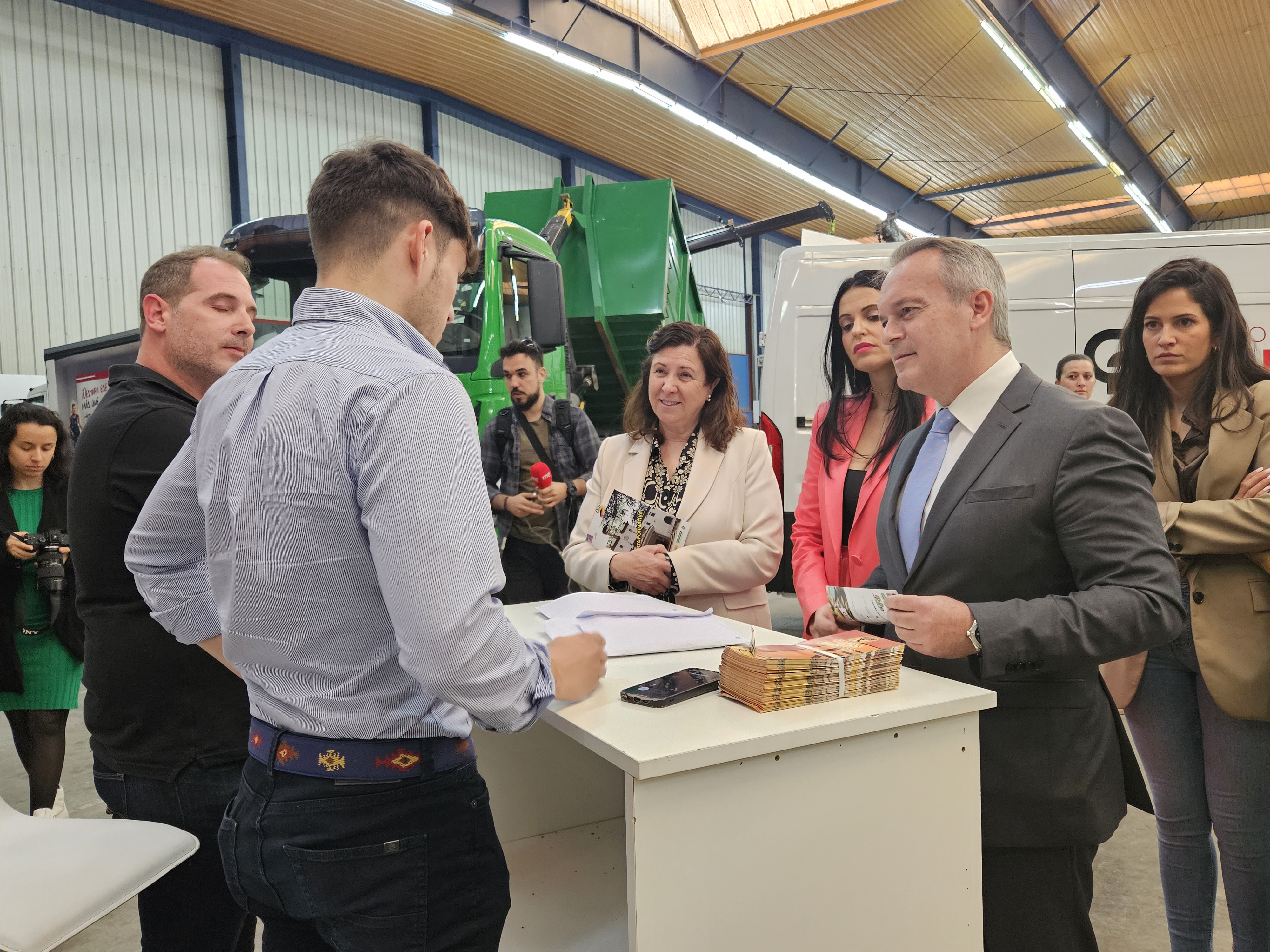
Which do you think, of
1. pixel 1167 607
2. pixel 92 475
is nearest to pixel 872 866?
pixel 1167 607

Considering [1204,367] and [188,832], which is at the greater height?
[1204,367]

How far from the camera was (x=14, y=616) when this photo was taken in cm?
317

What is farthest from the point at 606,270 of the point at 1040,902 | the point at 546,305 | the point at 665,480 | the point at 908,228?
the point at 908,228

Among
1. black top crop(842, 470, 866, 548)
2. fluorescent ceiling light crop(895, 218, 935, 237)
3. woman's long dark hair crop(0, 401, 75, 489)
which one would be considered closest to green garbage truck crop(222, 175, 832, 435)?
woman's long dark hair crop(0, 401, 75, 489)

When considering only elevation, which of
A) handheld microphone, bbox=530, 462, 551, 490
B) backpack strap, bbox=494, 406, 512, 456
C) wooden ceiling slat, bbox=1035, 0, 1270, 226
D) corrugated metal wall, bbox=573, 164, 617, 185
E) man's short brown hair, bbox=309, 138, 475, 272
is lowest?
handheld microphone, bbox=530, 462, 551, 490

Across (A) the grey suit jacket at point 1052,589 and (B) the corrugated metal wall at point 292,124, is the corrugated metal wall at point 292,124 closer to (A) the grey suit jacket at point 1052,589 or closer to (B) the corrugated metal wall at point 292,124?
(B) the corrugated metal wall at point 292,124

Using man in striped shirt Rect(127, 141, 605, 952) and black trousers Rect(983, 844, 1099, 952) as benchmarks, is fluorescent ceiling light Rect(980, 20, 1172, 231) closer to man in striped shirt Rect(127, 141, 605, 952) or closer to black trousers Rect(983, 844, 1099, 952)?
black trousers Rect(983, 844, 1099, 952)

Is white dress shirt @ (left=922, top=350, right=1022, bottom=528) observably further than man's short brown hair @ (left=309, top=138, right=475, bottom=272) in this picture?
Yes

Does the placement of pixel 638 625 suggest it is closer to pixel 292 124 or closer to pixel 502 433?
pixel 502 433

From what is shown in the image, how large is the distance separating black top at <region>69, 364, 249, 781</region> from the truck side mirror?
2930mm

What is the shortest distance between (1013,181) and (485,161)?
898cm

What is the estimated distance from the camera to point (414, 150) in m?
1.21

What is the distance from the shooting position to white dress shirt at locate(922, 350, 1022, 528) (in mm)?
1602

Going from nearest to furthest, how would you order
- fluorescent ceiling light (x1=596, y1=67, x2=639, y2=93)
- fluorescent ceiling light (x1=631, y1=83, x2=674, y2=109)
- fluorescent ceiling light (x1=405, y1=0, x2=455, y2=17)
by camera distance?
fluorescent ceiling light (x1=405, y1=0, x2=455, y2=17) → fluorescent ceiling light (x1=596, y1=67, x2=639, y2=93) → fluorescent ceiling light (x1=631, y1=83, x2=674, y2=109)
